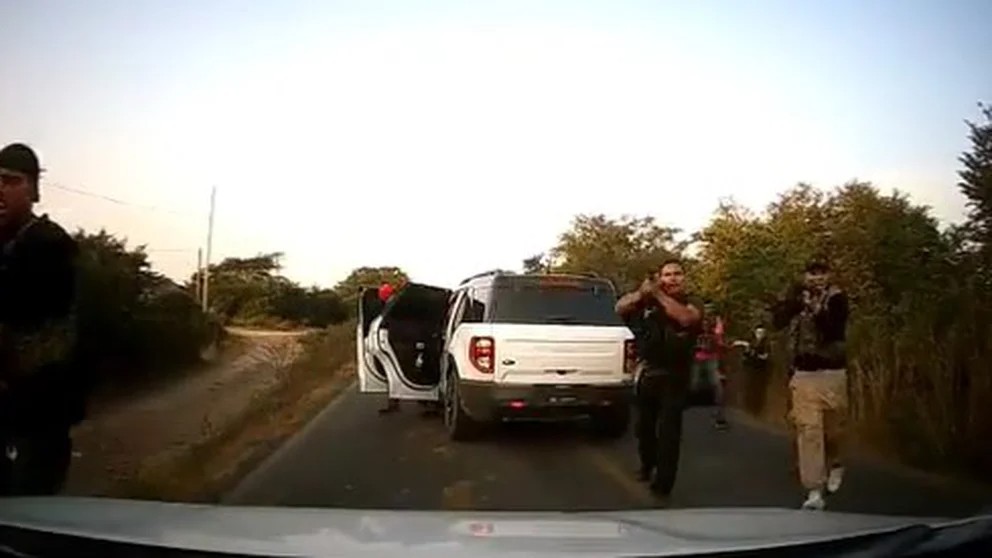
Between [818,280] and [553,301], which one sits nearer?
[818,280]

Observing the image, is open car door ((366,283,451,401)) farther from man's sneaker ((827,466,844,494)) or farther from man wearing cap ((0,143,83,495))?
man wearing cap ((0,143,83,495))

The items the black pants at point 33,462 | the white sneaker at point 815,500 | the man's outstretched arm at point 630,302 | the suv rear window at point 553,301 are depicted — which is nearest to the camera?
Answer: the black pants at point 33,462

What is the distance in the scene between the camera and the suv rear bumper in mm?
7215

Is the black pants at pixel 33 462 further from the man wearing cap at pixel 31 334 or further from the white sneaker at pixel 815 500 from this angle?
the white sneaker at pixel 815 500

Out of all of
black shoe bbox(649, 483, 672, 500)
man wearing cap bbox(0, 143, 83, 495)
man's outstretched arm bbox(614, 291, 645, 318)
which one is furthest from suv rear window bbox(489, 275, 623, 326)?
man wearing cap bbox(0, 143, 83, 495)

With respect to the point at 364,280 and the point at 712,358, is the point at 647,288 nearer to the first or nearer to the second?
the point at 712,358

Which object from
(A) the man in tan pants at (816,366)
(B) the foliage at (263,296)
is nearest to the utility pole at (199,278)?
(B) the foliage at (263,296)

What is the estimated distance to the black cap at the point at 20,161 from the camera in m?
3.49

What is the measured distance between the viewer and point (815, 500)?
536 cm

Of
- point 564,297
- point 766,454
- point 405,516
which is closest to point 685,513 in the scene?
point 405,516

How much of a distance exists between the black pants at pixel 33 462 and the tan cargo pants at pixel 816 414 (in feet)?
10.1

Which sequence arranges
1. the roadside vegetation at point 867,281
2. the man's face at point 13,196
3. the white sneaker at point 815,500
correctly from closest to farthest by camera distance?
the man's face at point 13,196
the white sneaker at point 815,500
the roadside vegetation at point 867,281

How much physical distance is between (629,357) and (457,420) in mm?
1319

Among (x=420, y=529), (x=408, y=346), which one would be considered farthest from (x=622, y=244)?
(x=420, y=529)
